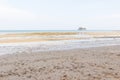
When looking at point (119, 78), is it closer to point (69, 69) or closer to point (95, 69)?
point (95, 69)

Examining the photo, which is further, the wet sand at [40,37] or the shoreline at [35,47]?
the wet sand at [40,37]

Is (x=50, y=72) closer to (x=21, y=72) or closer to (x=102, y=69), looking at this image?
(x=21, y=72)

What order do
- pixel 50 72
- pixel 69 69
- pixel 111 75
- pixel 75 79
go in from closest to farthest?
1. pixel 75 79
2. pixel 111 75
3. pixel 50 72
4. pixel 69 69

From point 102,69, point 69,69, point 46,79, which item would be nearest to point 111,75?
point 102,69

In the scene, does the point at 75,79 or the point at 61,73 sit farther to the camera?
the point at 61,73

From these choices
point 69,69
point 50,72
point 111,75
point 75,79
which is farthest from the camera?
point 69,69

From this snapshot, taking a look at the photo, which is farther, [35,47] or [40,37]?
[40,37]

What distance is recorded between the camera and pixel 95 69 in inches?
375

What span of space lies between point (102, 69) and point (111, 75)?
1.11 metres

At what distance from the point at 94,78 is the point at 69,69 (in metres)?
1.83

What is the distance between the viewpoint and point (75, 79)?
25.9ft

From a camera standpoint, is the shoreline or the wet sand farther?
the wet sand

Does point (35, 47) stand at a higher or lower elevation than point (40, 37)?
higher

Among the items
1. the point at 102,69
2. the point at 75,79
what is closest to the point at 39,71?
the point at 75,79
